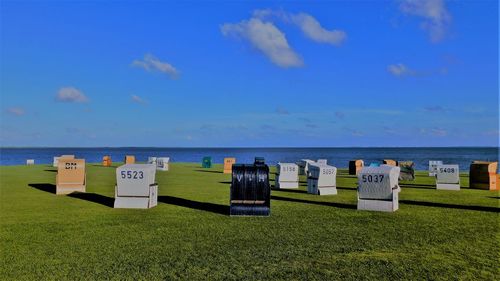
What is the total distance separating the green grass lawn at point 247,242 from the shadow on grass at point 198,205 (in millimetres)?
44

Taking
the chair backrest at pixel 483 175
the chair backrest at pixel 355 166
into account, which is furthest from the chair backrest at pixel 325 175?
the chair backrest at pixel 355 166

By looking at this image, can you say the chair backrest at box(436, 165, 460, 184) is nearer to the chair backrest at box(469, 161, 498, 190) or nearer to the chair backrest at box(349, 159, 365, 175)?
the chair backrest at box(469, 161, 498, 190)

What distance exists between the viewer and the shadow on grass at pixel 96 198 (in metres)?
18.0

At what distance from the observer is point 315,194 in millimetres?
22234

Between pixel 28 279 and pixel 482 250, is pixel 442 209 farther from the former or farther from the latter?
pixel 28 279

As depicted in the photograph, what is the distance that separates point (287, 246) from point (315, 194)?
12.4 meters

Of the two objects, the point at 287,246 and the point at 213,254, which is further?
the point at 287,246

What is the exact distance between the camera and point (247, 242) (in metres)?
10.6

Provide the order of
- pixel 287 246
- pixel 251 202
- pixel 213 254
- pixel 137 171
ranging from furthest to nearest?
pixel 137 171 → pixel 251 202 → pixel 287 246 → pixel 213 254

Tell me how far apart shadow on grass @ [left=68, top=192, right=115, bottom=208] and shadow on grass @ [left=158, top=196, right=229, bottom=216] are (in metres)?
2.32

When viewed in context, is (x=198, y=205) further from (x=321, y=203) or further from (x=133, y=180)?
(x=321, y=203)

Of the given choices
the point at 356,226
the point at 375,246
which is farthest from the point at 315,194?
the point at 375,246

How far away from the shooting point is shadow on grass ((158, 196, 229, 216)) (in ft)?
53.2

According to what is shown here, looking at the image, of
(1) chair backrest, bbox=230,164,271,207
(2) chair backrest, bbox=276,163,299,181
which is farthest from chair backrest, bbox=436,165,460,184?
(1) chair backrest, bbox=230,164,271,207
